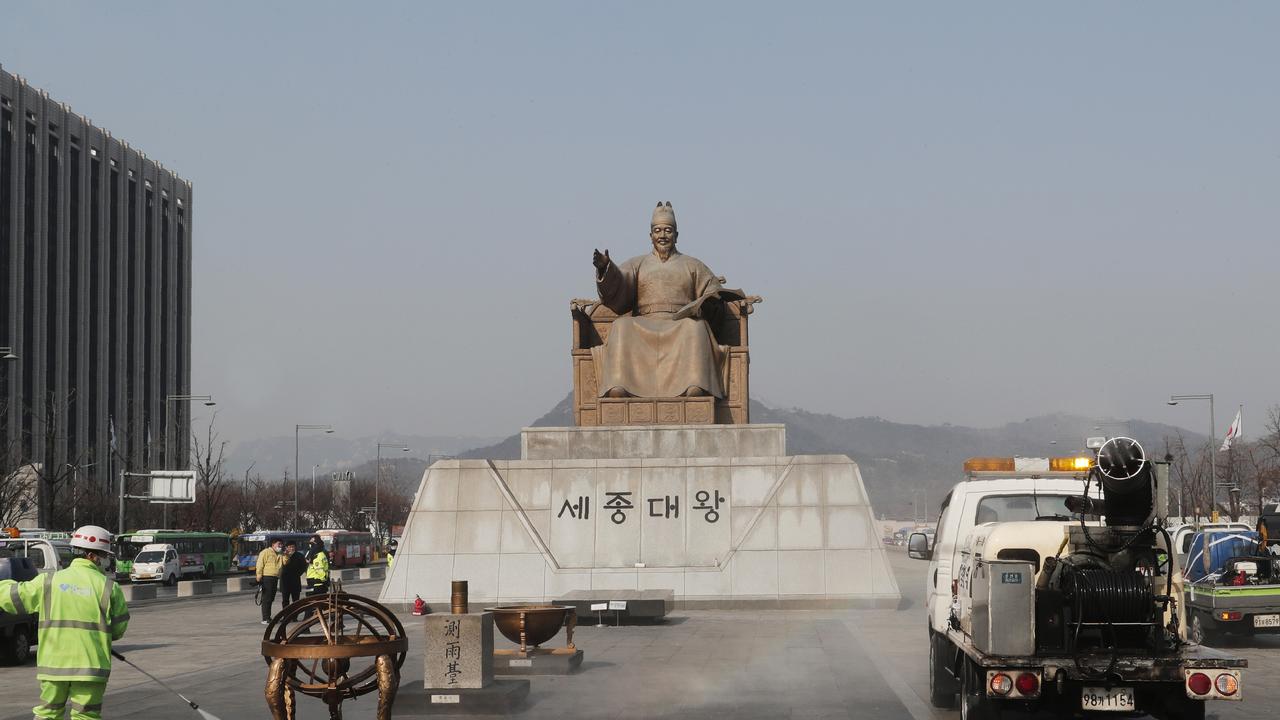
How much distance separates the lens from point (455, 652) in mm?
12617

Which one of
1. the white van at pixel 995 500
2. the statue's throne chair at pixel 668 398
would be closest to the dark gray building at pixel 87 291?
the statue's throne chair at pixel 668 398

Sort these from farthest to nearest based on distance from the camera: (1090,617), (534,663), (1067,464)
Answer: (534,663) < (1067,464) < (1090,617)

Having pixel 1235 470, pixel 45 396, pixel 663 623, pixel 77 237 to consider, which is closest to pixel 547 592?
pixel 663 623

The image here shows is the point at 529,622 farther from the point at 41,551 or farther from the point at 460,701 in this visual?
the point at 41,551

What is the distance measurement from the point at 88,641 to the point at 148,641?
1403cm

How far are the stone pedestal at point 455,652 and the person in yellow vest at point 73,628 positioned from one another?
434 centimetres

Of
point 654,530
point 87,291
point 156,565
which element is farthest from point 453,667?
point 87,291

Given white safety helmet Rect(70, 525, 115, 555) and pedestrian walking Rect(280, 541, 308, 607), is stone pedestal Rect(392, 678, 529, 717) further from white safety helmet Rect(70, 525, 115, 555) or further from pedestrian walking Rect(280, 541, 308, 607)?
pedestrian walking Rect(280, 541, 308, 607)

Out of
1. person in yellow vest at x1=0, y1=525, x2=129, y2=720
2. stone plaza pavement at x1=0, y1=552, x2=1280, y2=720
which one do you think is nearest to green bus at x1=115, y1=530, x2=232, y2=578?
stone plaza pavement at x1=0, y1=552, x2=1280, y2=720

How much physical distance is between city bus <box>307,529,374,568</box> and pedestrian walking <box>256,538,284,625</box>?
3773 centimetres

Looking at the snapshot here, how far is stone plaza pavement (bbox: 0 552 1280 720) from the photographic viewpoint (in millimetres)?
12133

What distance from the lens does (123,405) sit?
87.0m

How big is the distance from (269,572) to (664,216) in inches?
383

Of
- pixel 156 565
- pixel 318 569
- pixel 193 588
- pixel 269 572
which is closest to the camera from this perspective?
pixel 269 572
